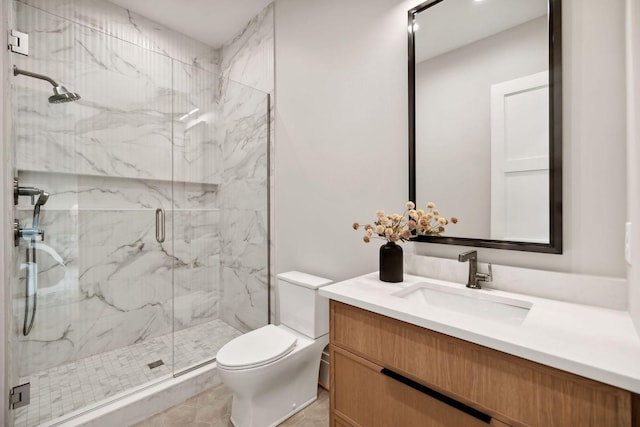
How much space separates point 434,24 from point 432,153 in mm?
648

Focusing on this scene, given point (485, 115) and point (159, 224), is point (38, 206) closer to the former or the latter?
point (159, 224)

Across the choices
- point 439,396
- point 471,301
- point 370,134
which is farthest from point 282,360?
point 370,134

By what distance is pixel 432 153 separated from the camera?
147 cm

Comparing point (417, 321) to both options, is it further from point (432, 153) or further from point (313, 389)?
point (313, 389)

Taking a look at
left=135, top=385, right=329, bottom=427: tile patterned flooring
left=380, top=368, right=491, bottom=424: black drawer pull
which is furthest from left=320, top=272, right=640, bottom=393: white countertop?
left=135, top=385, right=329, bottom=427: tile patterned flooring

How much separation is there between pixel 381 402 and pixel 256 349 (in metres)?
0.75

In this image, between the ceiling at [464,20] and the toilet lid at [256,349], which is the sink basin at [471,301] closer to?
the toilet lid at [256,349]

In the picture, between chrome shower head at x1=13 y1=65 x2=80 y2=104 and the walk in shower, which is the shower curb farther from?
chrome shower head at x1=13 y1=65 x2=80 y2=104

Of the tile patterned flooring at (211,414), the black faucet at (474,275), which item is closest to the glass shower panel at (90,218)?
the tile patterned flooring at (211,414)

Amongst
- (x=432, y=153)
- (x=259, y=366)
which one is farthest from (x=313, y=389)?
(x=432, y=153)

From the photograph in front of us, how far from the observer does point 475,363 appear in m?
0.82

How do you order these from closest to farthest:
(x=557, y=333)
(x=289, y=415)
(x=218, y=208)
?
(x=557, y=333) < (x=289, y=415) < (x=218, y=208)

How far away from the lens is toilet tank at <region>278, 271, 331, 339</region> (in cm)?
175

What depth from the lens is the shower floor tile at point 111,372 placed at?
62.3 inches
